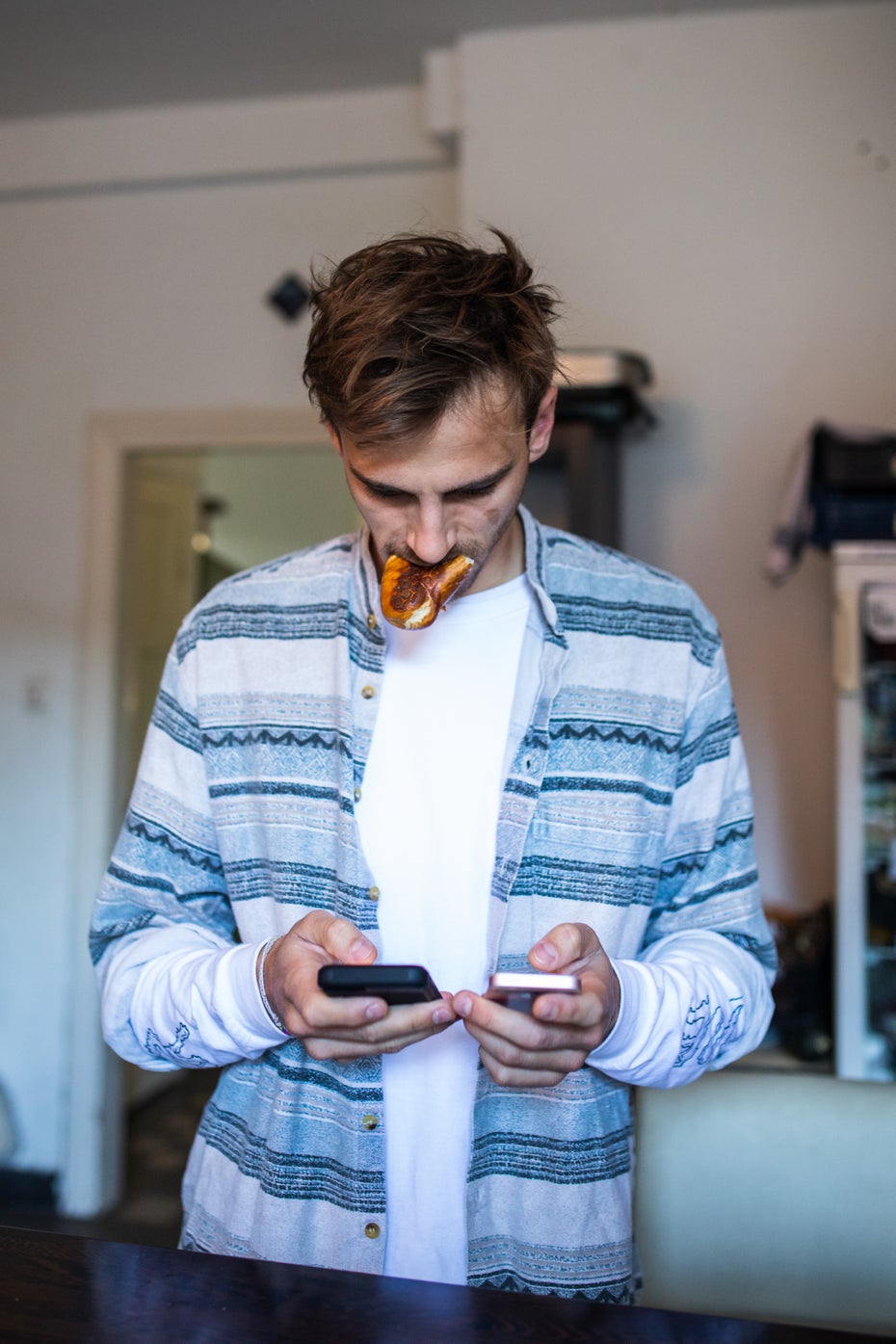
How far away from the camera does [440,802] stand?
1234mm

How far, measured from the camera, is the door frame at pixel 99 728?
355cm

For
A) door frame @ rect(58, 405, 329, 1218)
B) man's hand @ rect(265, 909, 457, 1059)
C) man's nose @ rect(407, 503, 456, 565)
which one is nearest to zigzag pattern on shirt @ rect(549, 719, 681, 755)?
man's nose @ rect(407, 503, 456, 565)

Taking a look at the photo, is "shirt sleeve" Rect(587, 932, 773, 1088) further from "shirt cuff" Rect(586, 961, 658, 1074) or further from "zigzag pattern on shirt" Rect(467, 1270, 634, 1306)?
"zigzag pattern on shirt" Rect(467, 1270, 634, 1306)

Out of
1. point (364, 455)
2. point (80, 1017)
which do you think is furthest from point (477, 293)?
point (80, 1017)

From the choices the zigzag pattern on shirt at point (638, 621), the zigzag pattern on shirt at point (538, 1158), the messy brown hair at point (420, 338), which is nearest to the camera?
the messy brown hair at point (420, 338)

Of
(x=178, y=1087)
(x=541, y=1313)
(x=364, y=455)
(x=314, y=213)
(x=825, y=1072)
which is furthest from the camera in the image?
(x=178, y=1087)

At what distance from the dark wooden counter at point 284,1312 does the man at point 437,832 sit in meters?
0.23

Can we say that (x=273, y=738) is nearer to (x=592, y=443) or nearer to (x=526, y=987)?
(x=526, y=987)

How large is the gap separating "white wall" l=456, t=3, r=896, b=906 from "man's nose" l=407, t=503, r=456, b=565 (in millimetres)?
2016

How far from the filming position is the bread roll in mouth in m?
1.17

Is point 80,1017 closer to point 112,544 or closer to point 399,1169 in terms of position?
point 112,544

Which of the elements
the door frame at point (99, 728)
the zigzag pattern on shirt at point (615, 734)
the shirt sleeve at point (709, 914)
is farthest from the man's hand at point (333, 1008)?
the door frame at point (99, 728)

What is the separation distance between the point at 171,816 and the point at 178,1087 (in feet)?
12.7

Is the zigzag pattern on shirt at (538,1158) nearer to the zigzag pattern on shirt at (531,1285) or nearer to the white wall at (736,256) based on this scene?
the zigzag pattern on shirt at (531,1285)
